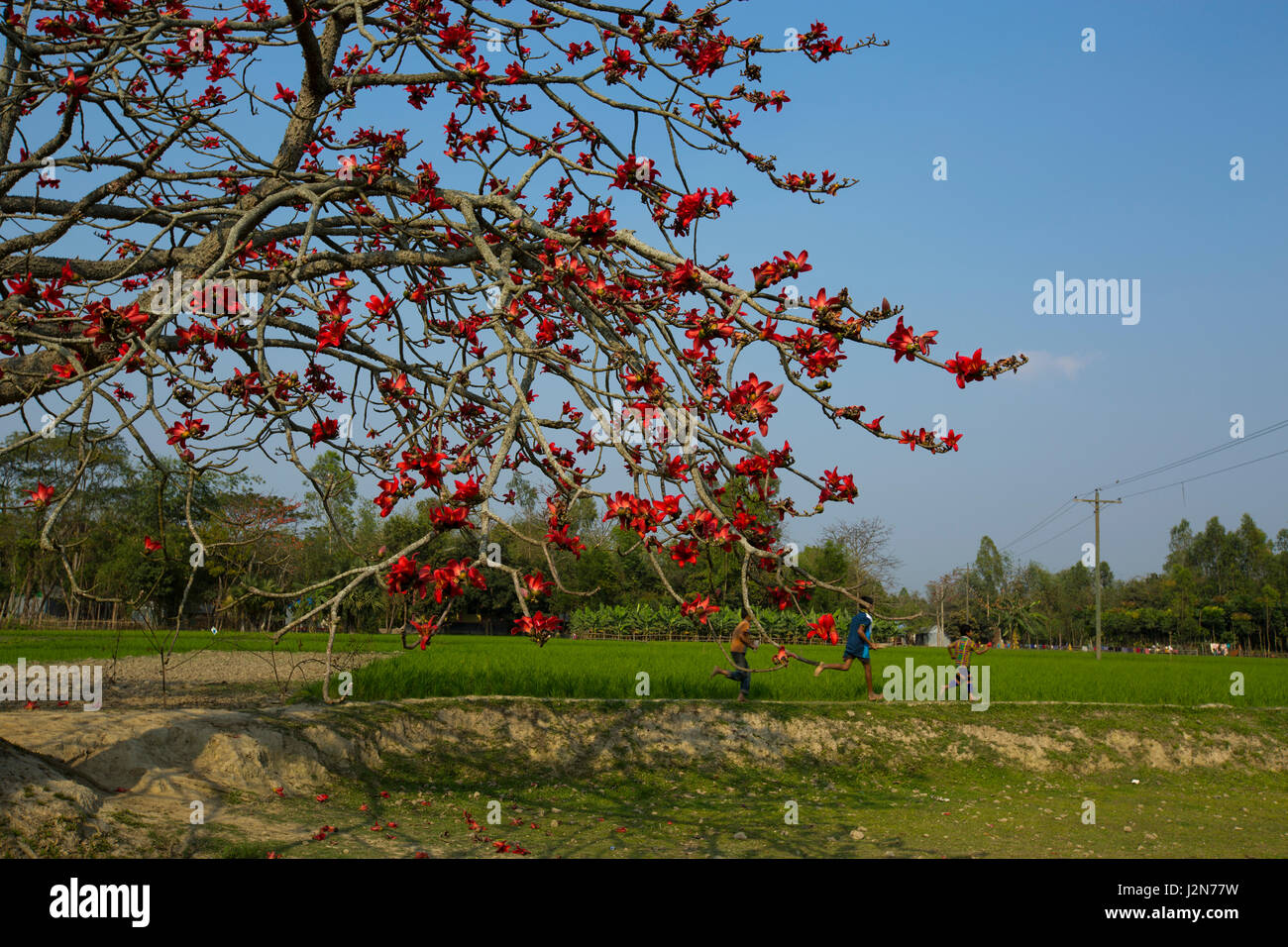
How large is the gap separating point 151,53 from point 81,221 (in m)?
1.15

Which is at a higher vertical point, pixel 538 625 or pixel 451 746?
pixel 538 625

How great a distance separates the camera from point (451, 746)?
27.7 ft

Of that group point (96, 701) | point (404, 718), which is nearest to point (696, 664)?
point (404, 718)

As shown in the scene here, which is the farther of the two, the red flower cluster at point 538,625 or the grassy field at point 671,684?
the grassy field at point 671,684

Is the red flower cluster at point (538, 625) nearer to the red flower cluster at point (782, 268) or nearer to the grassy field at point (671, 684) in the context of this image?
the red flower cluster at point (782, 268)

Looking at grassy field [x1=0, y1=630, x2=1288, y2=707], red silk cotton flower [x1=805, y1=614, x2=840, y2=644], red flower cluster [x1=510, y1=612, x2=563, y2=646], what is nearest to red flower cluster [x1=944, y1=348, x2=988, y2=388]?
A: red silk cotton flower [x1=805, y1=614, x2=840, y2=644]

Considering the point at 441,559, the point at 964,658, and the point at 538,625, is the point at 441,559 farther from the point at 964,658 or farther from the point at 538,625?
the point at 964,658

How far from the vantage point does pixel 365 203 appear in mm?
4422

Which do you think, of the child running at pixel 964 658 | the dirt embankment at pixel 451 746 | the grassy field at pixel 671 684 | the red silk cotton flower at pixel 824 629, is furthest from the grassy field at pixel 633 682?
the red silk cotton flower at pixel 824 629

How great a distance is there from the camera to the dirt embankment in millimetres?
5012

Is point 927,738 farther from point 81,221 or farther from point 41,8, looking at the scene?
point 41,8

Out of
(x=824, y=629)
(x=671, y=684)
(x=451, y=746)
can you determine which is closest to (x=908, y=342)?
(x=824, y=629)

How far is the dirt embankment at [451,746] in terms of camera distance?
501cm

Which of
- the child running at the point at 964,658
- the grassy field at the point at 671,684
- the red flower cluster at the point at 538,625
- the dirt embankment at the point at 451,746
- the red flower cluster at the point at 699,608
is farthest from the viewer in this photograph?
the child running at the point at 964,658
